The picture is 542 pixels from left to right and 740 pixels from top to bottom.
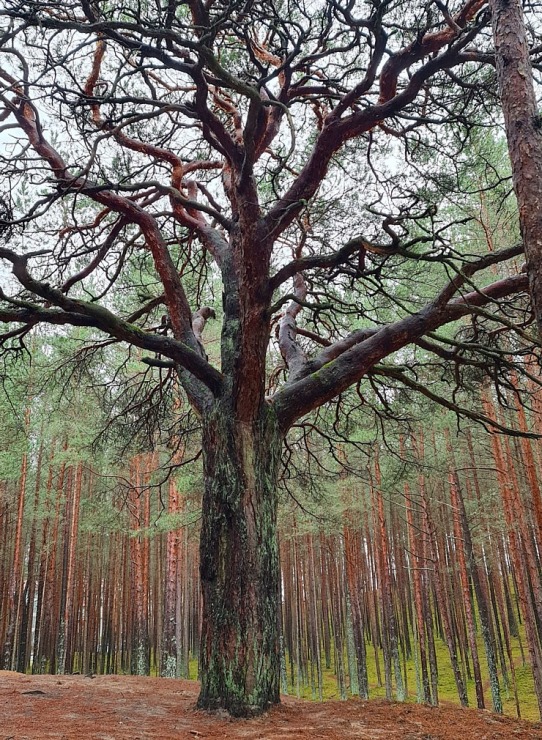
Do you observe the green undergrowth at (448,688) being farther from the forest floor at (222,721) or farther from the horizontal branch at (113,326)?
the horizontal branch at (113,326)

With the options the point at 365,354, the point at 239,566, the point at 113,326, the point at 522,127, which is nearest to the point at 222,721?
the point at 239,566

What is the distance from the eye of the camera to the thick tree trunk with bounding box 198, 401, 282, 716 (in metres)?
4.66

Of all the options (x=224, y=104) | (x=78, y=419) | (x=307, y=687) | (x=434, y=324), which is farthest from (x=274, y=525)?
(x=307, y=687)

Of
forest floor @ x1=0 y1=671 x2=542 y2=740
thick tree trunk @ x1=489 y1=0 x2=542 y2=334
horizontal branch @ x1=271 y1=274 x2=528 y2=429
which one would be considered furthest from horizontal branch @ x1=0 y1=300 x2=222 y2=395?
thick tree trunk @ x1=489 y1=0 x2=542 y2=334

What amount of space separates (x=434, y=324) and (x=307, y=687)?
863 inches

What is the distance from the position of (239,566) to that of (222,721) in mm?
1196

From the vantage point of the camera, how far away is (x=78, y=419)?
1597 centimetres

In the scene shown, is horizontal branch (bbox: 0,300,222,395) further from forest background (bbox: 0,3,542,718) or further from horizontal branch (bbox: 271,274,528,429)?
horizontal branch (bbox: 271,274,528,429)

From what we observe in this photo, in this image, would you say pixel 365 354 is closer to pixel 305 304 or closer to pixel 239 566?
pixel 305 304

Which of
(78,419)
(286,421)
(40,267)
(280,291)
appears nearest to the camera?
(286,421)

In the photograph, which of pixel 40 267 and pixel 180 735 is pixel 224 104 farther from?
pixel 180 735

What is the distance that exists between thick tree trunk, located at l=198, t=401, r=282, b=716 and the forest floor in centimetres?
28

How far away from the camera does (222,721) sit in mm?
4340

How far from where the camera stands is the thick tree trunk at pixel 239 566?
4.66 m
